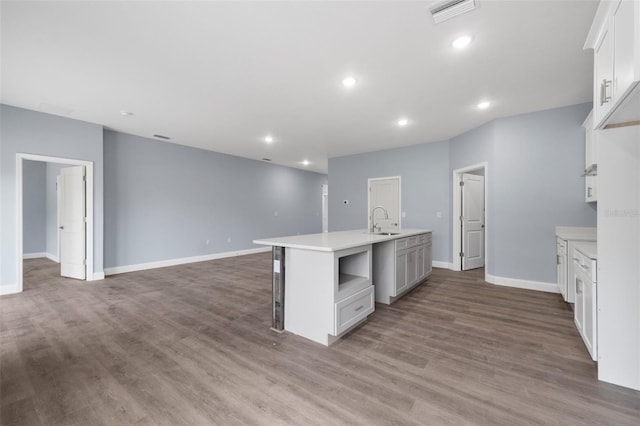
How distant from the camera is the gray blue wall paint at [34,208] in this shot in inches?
274

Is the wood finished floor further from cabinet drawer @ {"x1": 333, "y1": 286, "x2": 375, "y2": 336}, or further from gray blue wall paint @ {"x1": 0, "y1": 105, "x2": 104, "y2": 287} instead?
gray blue wall paint @ {"x1": 0, "y1": 105, "x2": 104, "y2": 287}

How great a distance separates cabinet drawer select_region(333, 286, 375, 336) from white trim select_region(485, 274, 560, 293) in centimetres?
280

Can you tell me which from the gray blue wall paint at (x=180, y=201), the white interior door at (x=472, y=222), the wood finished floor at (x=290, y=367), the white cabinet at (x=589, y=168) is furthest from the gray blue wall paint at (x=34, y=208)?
the white cabinet at (x=589, y=168)

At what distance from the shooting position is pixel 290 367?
6.94 feet

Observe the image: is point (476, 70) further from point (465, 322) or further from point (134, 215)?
point (134, 215)

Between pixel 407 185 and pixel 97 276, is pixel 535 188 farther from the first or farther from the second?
pixel 97 276

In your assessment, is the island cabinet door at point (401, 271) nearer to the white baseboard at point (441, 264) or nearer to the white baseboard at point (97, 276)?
the white baseboard at point (441, 264)

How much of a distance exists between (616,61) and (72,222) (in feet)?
23.8

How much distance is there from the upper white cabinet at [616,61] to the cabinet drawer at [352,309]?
A: 2.35 meters

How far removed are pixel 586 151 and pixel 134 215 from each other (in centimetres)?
794

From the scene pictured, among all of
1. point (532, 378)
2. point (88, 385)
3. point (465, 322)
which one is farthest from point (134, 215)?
point (532, 378)

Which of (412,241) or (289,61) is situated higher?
(289,61)

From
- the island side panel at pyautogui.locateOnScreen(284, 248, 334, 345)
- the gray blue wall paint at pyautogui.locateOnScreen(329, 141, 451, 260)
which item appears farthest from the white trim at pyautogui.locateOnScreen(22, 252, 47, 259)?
the island side panel at pyautogui.locateOnScreen(284, 248, 334, 345)

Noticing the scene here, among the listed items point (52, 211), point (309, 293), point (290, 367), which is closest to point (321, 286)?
point (309, 293)
